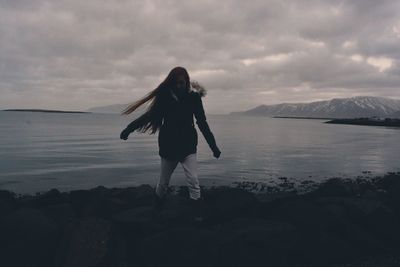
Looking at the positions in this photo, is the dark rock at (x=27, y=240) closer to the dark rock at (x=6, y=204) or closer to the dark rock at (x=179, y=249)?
the dark rock at (x=6, y=204)

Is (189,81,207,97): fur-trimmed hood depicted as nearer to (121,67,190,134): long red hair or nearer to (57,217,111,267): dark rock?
(121,67,190,134): long red hair

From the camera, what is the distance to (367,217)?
874 centimetres

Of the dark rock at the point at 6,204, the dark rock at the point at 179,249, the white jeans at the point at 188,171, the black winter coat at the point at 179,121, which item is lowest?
the dark rock at the point at 179,249

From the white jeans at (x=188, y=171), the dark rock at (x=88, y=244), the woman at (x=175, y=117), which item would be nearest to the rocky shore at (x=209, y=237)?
the dark rock at (x=88, y=244)

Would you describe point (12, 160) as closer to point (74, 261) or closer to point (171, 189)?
point (171, 189)

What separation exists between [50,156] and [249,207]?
24.7 m

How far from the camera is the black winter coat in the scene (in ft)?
25.8

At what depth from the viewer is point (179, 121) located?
793 cm

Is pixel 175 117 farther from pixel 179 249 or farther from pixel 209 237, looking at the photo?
pixel 179 249

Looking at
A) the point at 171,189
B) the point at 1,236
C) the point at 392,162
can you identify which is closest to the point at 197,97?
the point at 1,236

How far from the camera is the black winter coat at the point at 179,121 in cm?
785

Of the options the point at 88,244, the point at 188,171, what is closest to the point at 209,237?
the point at 188,171

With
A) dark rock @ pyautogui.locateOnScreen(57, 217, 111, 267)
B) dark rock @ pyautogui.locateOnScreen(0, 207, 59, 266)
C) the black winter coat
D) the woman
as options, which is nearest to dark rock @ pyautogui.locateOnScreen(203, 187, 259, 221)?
the woman

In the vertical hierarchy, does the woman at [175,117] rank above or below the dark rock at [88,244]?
above
